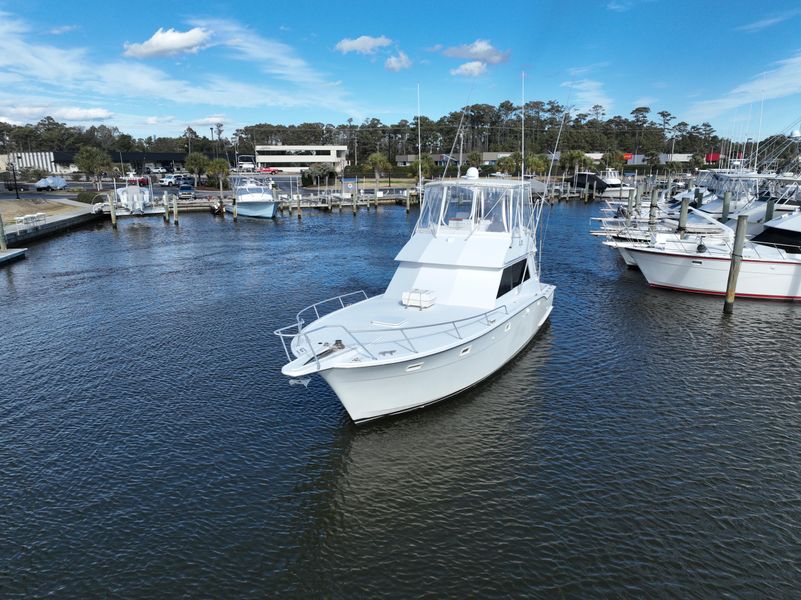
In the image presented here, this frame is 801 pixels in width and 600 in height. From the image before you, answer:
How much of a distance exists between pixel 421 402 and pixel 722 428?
8.17 meters

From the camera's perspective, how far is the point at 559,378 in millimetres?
17844

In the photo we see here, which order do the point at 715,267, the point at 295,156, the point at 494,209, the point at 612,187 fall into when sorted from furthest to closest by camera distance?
the point at 295,156, the point at 612,187, the point at 715,267, the point at 494,209

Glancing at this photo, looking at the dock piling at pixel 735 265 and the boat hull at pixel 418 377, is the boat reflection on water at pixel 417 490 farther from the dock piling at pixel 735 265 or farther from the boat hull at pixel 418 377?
the dock piling at pixel 735 265

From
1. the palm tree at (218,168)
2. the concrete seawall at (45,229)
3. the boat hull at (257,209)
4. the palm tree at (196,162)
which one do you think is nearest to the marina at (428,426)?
the concrete seawall at (45,229)

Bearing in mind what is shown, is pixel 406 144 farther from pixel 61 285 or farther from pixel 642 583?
pixel 642 583

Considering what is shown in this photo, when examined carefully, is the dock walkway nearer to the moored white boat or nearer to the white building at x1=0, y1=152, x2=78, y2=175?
the moored white boat

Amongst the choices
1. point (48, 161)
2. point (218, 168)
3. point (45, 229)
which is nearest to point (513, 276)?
point (45, 229)

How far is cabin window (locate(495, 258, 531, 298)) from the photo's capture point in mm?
17875

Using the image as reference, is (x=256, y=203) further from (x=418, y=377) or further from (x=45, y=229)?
(x=418, y=377)

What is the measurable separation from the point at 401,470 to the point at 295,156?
138 m

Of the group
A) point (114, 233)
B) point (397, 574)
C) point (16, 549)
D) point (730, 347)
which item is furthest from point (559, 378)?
point (114, 233)

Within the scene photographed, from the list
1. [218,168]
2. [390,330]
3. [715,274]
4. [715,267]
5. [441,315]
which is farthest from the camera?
[218,168]

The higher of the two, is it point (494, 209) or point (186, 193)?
point (494, 209)

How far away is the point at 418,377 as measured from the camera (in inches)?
561
